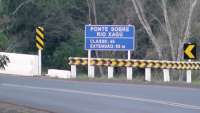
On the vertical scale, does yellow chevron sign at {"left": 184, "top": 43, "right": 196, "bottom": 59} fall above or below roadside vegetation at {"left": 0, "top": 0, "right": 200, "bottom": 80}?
below

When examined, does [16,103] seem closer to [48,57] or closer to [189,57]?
[189,57]

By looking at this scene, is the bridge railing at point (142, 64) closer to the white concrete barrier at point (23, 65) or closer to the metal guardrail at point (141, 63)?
the metal guardrail at point (141, 63)

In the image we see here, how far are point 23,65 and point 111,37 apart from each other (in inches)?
184

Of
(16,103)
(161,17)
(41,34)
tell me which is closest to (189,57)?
(41,34)

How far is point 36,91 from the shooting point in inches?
893

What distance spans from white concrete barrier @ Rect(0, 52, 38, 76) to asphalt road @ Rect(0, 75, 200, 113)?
879 centimetres

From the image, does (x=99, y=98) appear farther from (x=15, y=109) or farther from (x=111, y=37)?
(x=111, y=37)

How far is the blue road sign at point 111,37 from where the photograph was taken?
33.8m

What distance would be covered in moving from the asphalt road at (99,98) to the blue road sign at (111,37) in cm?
888

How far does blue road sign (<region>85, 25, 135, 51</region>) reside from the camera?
33750 millimetres

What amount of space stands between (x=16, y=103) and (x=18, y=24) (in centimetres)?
2872

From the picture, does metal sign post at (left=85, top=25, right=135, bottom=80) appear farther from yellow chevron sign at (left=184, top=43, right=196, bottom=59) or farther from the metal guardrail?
yellow chevron sign at (left=184, top=43, right=196, bottom=59)

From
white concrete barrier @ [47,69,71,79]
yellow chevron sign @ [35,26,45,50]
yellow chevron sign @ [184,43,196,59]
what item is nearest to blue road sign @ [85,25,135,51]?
white concrete barrier @ [47,69,71,79]

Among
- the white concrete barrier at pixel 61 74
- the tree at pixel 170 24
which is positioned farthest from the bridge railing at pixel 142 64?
the tree at pixel 170 24
